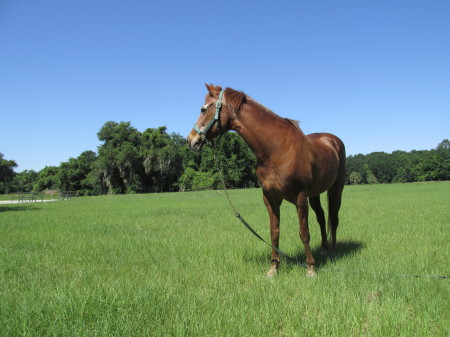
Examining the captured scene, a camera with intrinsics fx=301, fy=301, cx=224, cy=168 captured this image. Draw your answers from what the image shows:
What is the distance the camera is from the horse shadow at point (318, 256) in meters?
5.07

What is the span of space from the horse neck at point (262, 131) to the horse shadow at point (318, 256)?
1653 millimetres

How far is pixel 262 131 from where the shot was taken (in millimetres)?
4332

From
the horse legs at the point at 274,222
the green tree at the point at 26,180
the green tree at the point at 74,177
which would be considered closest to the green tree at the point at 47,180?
the green tree at the point at 74,177

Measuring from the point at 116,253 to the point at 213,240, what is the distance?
2.21m

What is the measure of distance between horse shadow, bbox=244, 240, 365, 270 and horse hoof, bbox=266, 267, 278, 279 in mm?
290

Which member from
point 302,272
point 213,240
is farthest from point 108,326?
point 213,240

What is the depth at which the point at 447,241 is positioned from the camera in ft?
21.0

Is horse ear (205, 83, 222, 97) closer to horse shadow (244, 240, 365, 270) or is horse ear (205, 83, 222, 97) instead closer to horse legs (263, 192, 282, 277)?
horse legs (263, 192, 282, 277)

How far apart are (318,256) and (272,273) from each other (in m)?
1.74

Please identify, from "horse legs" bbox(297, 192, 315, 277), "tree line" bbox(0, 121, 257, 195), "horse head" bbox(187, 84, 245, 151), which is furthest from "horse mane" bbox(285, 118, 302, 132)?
"tree line" bbox(0, 121, 257, 195)

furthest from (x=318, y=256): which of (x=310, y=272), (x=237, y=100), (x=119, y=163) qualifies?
(x=119, y=163)

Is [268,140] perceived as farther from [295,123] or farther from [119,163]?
[119,163]

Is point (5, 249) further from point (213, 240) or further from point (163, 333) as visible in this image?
point (163, 333)

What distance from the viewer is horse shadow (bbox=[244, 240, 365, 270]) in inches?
199
